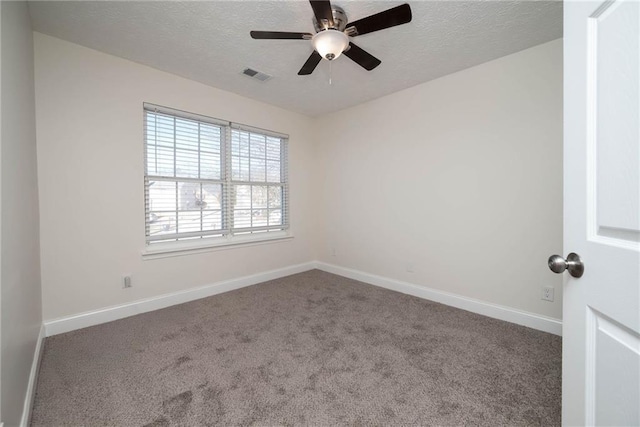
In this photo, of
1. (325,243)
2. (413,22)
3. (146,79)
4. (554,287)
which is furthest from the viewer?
(325,243)

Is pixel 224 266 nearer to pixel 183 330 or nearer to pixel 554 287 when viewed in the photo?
pixel 183 330

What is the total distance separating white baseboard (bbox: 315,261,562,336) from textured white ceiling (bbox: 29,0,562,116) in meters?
2.42

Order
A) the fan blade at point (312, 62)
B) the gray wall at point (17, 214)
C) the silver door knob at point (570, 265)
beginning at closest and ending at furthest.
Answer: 1. the silver door knob at point (570, 265)
2. the gray wall at point (17, 214)
3. the fan blade at point (312, 62)

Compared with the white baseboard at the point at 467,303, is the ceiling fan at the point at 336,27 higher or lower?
higher

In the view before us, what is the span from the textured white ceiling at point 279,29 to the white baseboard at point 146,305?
2.45 metres

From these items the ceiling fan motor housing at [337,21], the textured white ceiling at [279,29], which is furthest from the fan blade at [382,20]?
the textured white ceiling at [279,29]

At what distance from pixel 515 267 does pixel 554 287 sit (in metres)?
0.31

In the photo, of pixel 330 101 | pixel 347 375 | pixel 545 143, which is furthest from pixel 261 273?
pixel 545 143

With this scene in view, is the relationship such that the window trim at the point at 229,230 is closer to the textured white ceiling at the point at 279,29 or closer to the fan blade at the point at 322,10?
the textured white ceiling at the point at 279,29

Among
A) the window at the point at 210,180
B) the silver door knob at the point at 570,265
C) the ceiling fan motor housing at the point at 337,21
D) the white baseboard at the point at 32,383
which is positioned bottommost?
the white baseboard at the point at 32,383

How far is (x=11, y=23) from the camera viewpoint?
4.65ft

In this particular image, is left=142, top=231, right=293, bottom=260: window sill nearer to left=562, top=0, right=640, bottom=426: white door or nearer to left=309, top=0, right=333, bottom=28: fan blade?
left=309, top=0, right=333, bottom=28: fan blade

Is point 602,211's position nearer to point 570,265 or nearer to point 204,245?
point 570,265

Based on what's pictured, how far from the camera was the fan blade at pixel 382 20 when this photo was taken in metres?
1.56
